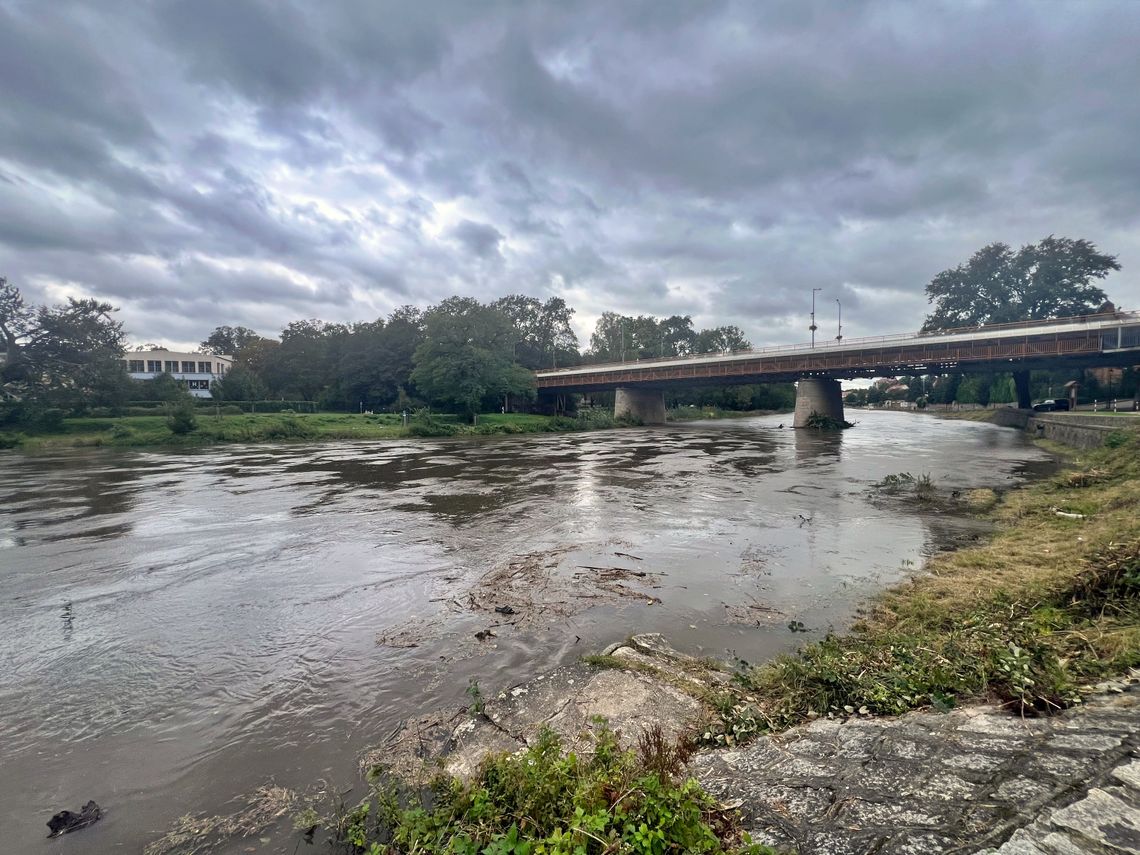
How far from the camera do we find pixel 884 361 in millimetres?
53094

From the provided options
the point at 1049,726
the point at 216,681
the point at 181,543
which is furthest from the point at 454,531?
the point at 1049,726

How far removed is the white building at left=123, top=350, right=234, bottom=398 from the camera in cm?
10619

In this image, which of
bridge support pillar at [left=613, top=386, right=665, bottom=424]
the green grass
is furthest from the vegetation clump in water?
the green grass

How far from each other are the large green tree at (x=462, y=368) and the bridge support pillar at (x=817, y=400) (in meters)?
34.5

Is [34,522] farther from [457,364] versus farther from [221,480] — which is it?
[457,364]

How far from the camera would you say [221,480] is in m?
25.3

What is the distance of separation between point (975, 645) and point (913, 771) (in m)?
2.57

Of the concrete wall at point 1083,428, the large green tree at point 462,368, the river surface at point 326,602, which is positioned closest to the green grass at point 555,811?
the river surface at point 326,602

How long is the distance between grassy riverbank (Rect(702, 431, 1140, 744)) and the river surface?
1.14 meters

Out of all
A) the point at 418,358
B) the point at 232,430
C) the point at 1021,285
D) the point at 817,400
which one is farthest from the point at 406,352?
the point at 1021,285

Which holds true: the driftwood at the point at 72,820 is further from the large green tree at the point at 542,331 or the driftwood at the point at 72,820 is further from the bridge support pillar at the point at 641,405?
the large green tree at the point at 542,331

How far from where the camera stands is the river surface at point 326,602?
17.3 feet

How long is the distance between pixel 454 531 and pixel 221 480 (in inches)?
672

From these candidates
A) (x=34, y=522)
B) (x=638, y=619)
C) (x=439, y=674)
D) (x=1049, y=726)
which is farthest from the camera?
(x=34, y=522)
